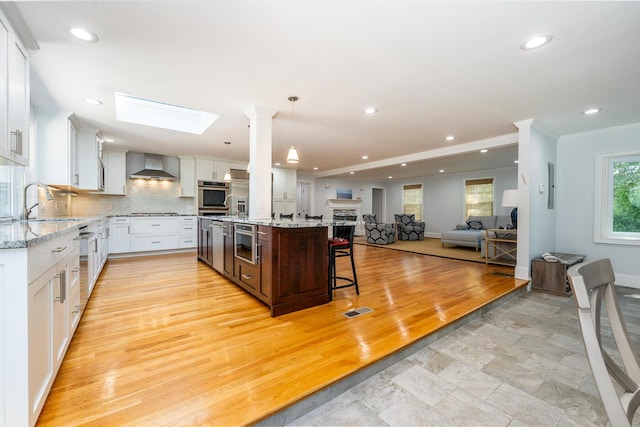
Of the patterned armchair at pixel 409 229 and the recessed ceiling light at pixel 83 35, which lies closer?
the recessed ceiling light at pixel 83 35

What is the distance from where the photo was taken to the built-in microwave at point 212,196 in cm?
654

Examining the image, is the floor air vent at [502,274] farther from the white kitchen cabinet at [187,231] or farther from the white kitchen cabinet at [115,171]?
the white kitchen cabinet at [115,171]

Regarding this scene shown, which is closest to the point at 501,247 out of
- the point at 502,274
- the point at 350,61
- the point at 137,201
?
the point at 502,274

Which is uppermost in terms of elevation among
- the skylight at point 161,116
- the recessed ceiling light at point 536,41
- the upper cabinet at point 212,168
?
the skylight at point 161,116

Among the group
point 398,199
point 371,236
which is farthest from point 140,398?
point 398,199

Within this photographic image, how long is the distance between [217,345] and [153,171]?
17.7 feet

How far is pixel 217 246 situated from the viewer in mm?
4145

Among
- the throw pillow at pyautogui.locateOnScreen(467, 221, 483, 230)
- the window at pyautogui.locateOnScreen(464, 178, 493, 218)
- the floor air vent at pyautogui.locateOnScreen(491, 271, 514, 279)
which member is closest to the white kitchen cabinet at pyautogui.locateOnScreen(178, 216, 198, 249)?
the floor air vent at pyautogui.locateOnScreen(491, 271, 514, 279)

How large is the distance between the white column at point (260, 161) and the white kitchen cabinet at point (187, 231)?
11.2 feet

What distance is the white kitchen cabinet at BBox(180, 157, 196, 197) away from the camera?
252 inches

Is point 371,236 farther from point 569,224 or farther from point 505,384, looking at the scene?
point 505,384

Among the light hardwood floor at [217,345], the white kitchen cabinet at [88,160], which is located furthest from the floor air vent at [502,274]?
the white kitchen cabinet at [88,160]

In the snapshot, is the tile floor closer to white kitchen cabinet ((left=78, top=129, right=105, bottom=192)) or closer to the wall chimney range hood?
white kitchen cabinet ((left=78, top=129, right=105, bottom=192))

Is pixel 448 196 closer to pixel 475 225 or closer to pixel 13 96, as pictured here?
pixel 475 225
